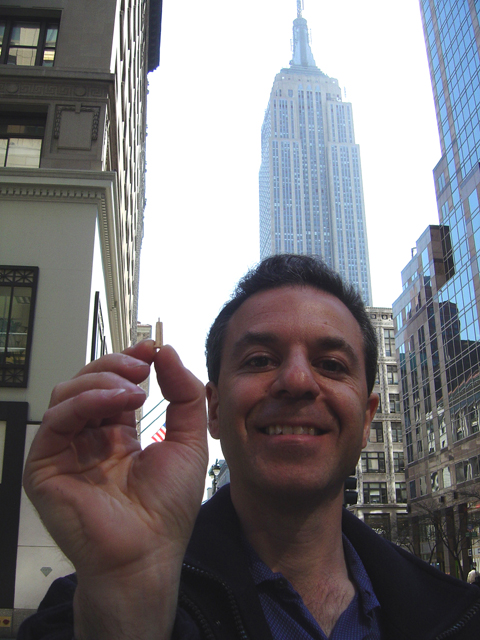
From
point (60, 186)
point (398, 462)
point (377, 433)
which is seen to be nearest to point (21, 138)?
point (60, 186)

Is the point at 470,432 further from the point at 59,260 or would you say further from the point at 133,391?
the point at 133,391

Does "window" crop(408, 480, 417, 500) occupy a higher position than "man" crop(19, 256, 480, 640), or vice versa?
"window" crop(408, 480, 417, 500)

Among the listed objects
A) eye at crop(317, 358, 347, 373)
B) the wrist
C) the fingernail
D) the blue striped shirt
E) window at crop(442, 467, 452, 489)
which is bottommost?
the blue striped shirt

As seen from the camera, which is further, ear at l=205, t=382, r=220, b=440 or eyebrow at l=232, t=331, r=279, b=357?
ear at l=205, t=382, r=220, b=440

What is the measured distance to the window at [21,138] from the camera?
1638 cm

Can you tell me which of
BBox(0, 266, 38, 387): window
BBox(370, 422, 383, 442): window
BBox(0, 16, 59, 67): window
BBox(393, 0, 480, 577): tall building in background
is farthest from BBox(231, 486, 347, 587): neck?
BBox(370, 422, 383, 442): window

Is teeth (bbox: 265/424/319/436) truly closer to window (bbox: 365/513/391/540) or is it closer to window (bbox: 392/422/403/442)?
window (bbox: 365/513/391/540)

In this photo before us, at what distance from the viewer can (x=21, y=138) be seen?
16688mm

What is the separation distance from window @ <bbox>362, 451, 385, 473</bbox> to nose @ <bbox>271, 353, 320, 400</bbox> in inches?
3268

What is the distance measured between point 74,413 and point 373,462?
280 ft

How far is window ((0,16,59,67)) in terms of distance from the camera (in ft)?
57.4

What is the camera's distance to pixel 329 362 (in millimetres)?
2359

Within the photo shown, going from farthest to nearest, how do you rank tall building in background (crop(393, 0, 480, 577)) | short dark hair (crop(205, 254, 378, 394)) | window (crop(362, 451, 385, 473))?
window (crop(362, 451, 385, 473)), tall building in background (crop(393, 0, 480, 577)), short dark hair (crop(205, 254, 378, 394))

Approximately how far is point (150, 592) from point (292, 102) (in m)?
197
